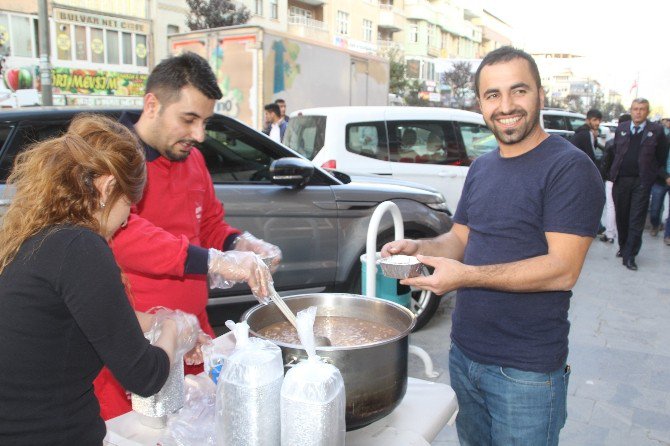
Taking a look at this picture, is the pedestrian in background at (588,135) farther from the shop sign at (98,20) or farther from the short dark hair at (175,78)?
the shop sign at (98,20)

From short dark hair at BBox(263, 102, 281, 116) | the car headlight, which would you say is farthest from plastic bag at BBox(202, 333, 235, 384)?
short dark hair at BBox(263, 102, 281, 116)

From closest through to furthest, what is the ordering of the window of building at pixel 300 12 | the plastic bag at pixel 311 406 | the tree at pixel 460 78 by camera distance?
the plastic bag at pixel 311 406 < the window of building at pixel 300 12 < the tree at pixel 460 78

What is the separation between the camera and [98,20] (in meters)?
22.3

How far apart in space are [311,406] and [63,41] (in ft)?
77.9

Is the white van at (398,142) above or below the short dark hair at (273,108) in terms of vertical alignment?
below

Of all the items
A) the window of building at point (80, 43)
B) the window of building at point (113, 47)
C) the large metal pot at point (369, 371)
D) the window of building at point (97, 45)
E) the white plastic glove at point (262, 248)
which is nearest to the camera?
the large metal pot at point (369, 371)

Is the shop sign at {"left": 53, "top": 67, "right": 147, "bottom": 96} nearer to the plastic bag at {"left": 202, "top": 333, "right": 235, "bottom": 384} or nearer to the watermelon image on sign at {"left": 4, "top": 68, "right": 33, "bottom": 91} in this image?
the watermelon image on sign at {"left": 4, "top": 68, "right": 33, "bottom": 91}

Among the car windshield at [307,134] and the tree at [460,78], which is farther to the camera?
the tree at [460,78]

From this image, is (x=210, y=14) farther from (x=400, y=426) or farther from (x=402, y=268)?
(x=400, y=426)

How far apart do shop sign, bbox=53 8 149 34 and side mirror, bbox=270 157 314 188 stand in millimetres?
20706

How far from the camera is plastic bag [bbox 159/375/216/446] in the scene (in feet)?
5.01

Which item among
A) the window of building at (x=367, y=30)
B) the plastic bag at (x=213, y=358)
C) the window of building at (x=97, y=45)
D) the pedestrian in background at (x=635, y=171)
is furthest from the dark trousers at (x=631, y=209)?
the window of building at (x=367, y=30)

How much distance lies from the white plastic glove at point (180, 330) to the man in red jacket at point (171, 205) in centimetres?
37

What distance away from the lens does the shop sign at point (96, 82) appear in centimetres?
2131
